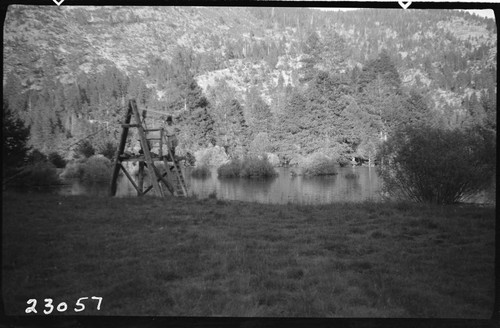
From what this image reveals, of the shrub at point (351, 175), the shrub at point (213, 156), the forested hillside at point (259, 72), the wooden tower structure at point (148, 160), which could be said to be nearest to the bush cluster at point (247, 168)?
the shrub at point (213, 156)

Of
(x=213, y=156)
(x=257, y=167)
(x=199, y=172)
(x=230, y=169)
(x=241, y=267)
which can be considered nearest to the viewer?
(x=241, y=267)

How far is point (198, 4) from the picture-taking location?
304 centimetres

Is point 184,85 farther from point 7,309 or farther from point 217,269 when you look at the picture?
point 7,309

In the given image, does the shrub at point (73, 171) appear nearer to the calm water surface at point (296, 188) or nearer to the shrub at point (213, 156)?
the calm water surface at point (296, 188)

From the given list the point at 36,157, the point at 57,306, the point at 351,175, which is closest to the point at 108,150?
the point at 36,157

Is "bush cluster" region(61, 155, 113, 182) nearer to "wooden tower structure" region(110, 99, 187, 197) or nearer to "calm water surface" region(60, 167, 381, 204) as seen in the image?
"calm water surface" region(60, 167, 381, 204)

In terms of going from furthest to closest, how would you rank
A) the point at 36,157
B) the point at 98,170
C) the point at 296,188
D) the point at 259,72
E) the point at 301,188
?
the point at 98,170 < the point at 296,188 < the point at 301,188 < the point at 259,72 < the point at 36,157

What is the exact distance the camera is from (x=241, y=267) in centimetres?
358

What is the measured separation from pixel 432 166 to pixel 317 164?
130 inches

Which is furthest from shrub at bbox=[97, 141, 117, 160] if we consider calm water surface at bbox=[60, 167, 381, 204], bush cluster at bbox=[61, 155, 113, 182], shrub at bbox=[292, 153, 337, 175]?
shrub at bbox=[292, 153, 337, 175]

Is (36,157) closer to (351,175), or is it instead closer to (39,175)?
(39,175)

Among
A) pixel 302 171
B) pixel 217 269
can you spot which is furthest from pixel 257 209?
pixel 217 269

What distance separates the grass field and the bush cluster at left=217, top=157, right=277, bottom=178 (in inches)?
39.6

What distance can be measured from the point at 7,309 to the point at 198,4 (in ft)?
10.8
